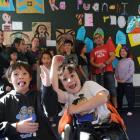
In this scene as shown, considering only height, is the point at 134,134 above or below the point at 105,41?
below

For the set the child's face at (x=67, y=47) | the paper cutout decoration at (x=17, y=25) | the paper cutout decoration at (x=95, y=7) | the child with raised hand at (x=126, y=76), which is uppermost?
the paper cutout decoration at (x=95, y=7)

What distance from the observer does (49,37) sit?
5.25 meters

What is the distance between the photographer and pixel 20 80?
204cm

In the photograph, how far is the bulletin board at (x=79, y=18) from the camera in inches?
201

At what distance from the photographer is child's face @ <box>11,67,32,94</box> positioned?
2043mm

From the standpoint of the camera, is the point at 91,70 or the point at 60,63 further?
the point at 91,70

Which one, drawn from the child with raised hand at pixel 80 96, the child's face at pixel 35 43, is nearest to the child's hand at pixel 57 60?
the child with raised hand at pixel 80 96

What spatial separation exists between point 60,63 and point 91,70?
311cm

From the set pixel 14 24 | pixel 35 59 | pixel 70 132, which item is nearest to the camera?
pixel 70 132

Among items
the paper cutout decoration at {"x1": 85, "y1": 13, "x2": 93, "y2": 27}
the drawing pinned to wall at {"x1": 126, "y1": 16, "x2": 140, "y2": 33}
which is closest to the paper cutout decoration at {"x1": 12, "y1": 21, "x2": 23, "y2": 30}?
the paper cutout decoration at {"x1": 85, "y1": 13, "x2": 93, "y2": 27}

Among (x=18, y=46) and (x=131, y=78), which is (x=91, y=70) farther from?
(x=18, y=46)

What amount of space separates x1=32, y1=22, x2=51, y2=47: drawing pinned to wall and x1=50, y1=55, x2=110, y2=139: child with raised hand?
2929mm

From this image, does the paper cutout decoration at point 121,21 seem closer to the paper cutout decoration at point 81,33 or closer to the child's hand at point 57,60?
the paper cutout decoration at point 81,33

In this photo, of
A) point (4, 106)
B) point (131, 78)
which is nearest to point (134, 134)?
point (131, 78)
